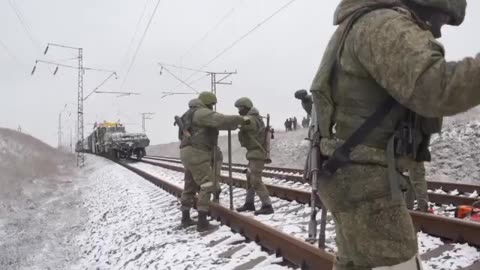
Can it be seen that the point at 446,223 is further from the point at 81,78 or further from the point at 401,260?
the point at 81,78

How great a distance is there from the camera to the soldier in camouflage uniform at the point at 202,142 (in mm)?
6742

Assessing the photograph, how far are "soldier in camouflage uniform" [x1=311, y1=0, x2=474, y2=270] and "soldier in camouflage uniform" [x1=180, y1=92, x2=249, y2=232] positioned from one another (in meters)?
4.69

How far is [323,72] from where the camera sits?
1989 mm

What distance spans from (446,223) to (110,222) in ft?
20.7

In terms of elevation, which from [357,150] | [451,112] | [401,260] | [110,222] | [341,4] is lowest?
[110,222]

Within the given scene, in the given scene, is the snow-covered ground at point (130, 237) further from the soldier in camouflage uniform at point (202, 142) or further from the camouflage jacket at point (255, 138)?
the camouflage jacket at point (255, 138)

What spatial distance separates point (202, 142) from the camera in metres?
7.22

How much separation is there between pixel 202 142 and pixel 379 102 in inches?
216

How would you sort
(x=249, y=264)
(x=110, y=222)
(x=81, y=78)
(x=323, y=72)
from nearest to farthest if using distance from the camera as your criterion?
(x=323, y=72) < (x=249, y=264) < (x=110, y=222) < (x=81, y=78)

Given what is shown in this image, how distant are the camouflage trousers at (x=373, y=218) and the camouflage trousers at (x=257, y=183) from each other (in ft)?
19.9

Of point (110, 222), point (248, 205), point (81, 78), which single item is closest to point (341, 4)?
point (248, 205)

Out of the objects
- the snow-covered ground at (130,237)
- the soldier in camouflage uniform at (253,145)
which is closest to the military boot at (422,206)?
the snow-covered ground at (130,237)

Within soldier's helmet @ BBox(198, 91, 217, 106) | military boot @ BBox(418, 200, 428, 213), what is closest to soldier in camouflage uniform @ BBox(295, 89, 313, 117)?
soldier's helmet @ BBox(198, 91, 217, 106)

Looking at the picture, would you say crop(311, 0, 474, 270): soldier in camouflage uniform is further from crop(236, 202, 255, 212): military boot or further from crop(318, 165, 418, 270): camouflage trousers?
crop(236, 202, 255, 212): military boot
